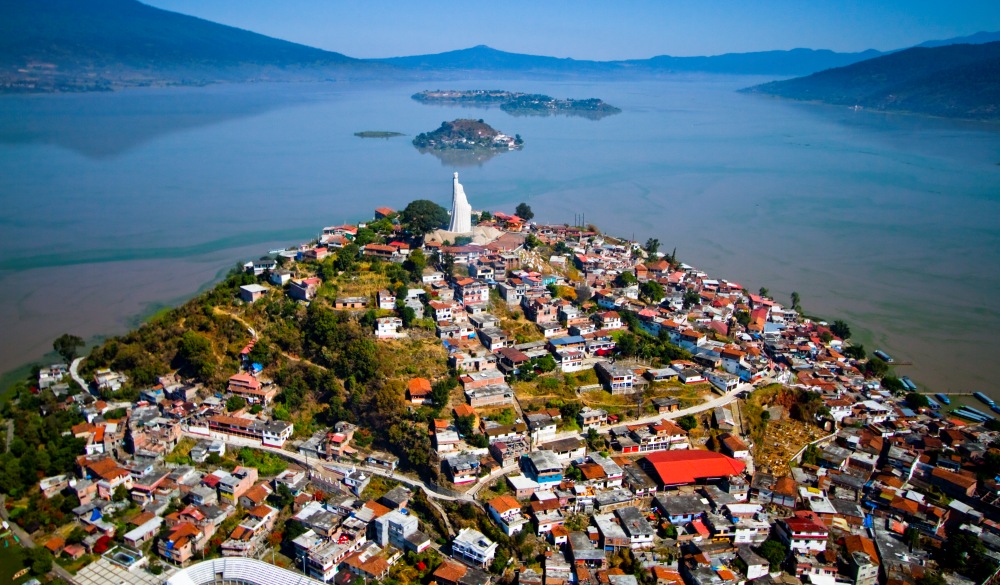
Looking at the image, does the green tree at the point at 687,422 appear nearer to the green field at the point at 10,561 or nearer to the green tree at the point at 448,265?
the green tree at the point at 448,265

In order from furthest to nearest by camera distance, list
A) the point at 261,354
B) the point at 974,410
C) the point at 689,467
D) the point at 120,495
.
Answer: the point at 974,410
the point at 261,354
the point at 689,467
the point at 120,495

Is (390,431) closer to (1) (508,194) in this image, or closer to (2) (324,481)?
(2) (324,481)

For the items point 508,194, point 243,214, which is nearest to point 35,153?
point 243,214

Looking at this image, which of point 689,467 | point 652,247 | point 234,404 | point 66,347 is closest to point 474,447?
point 689,467

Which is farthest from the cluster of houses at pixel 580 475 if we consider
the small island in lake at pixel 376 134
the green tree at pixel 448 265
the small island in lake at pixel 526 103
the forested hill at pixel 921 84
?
the forested hill at pixel 921 84

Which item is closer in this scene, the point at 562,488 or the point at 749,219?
the point at 562,488

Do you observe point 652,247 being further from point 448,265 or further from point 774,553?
point 774,553
